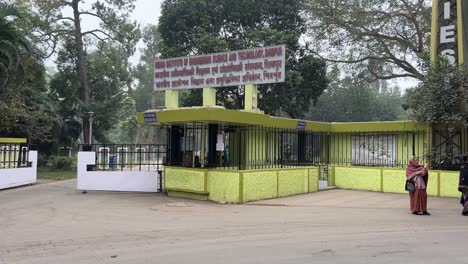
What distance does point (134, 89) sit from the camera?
76.2 metres

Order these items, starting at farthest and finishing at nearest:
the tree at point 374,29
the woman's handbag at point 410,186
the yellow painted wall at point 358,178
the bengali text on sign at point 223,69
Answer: the tree at point 374,29, the yellow painted wall at point 358,178, the bengali text on sign at point 223,69, the woman's handbag at point 410,186

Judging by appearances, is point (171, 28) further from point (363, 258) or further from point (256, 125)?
point (363, 258)

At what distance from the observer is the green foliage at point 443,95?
53.5ft

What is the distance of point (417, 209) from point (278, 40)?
762 inches

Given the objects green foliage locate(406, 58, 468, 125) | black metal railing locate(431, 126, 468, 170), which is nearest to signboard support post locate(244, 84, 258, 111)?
green foliage locate(406, 58, 468, 125)

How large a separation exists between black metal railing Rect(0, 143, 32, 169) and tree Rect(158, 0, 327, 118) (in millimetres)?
13151

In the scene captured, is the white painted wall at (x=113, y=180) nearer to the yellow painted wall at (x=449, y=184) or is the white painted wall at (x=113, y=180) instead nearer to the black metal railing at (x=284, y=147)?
the black metal railing at (x=284, y=147)

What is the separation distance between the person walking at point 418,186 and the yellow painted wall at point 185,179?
20.2ft

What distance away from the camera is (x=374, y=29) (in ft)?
89.1

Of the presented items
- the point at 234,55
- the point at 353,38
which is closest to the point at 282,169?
the point at 234,55

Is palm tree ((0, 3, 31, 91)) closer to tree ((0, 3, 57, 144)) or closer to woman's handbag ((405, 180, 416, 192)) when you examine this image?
tree ((0, 3, 57, 144))

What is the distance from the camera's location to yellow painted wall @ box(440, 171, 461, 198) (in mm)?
16234

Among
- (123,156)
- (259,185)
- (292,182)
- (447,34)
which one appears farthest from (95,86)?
(447,34)

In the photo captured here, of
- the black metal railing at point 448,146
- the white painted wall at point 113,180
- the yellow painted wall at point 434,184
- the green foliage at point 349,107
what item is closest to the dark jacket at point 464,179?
the black metal railing at point 448,146
